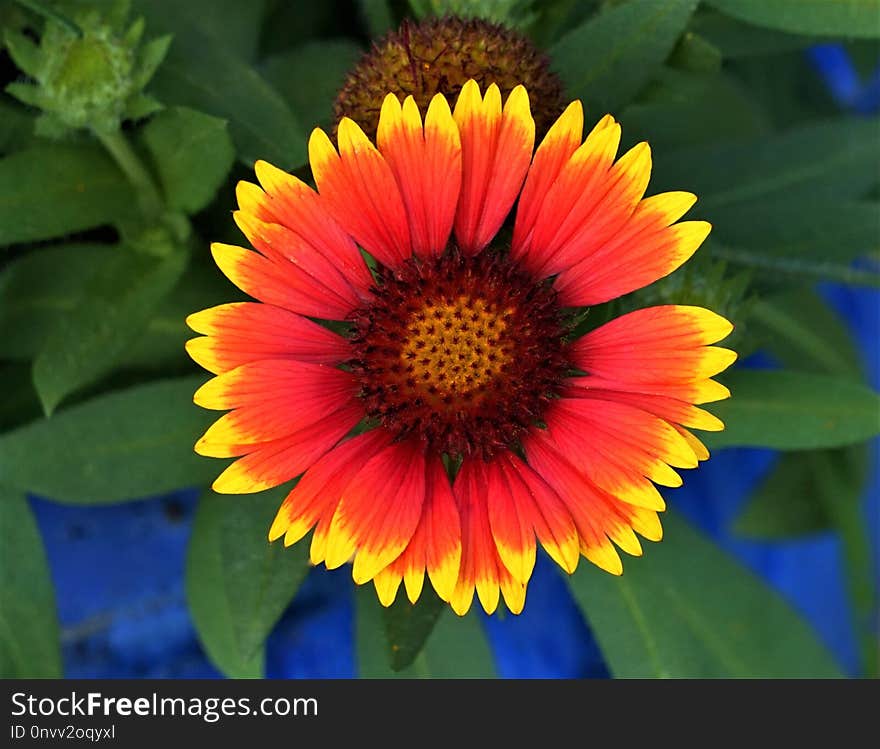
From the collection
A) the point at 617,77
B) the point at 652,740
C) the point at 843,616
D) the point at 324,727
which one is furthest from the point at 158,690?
the point at 843,616

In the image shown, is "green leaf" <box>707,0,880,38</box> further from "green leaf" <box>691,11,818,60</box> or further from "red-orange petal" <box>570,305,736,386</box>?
"red-orange petal" <box>570,305,736,386</box>

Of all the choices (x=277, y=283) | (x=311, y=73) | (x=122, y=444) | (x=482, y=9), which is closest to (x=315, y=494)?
(x=277, y=283)

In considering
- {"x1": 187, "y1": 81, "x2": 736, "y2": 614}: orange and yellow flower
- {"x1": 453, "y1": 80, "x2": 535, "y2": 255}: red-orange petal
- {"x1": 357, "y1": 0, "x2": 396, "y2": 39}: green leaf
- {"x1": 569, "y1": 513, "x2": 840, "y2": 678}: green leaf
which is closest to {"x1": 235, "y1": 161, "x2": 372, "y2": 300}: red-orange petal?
{"x1": 187, "y1": 81, "x2": 736, "y2": 614}: orange and yellow flower

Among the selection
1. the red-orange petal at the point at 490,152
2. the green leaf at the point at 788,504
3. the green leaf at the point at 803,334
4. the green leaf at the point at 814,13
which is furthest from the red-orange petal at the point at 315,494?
the green leaf at the point at 788,504

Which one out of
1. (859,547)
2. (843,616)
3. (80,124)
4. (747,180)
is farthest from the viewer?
(843,616)

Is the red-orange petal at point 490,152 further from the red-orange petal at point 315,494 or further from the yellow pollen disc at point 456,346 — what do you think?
the red-orange petal at point 315,494

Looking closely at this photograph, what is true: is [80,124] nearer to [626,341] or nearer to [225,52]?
[225,52]

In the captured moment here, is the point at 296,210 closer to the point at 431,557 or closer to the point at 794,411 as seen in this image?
the point at 431,557
